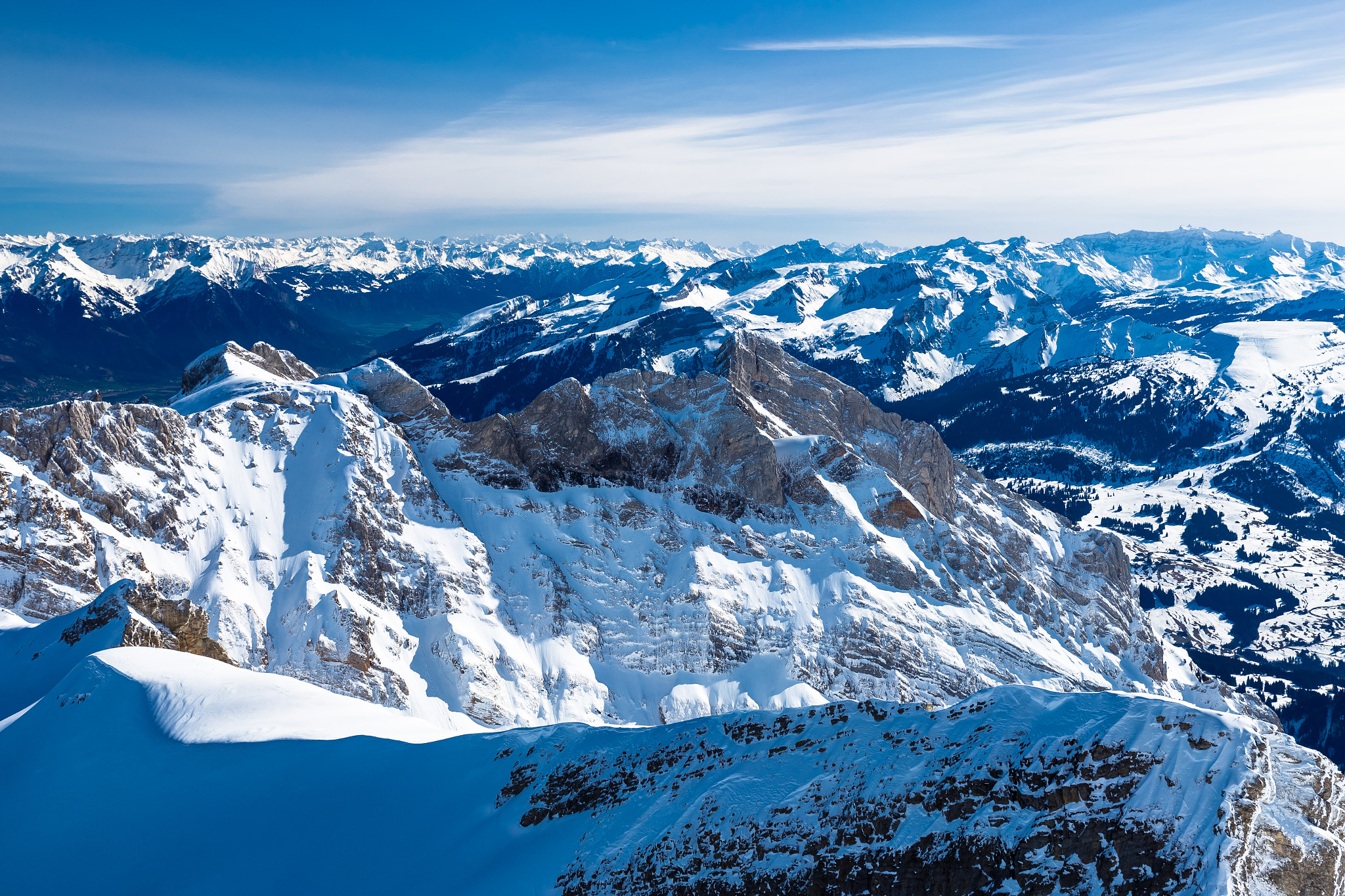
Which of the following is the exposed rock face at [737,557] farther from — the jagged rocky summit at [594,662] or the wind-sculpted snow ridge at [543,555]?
the jagged rocky summit at [594,662]

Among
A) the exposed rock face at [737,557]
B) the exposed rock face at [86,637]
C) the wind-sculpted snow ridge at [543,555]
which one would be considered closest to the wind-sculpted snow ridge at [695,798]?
the exposed rock face at [86,637]

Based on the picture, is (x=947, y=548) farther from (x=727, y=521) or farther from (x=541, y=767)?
(x=541, y=767)

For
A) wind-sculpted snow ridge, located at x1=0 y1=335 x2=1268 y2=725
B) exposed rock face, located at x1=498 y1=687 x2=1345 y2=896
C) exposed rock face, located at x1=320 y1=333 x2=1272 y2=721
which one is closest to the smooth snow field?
exposed rock face, located at x1=498 y1=687 x2=1345 y2=896

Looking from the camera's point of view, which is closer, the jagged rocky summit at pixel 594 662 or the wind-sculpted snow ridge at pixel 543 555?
the jagged rocky summit at pixel 594 662

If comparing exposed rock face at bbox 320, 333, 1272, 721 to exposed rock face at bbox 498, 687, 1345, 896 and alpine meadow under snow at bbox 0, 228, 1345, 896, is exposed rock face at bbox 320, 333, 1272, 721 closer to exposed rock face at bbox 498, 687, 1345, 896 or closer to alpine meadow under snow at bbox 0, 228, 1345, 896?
alpine meadow under snow at bbox 0, 228, 1345, 896

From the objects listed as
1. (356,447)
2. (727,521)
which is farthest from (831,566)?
(356,447)

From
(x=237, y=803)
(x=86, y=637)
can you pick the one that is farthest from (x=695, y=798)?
(x=86, y=637)
